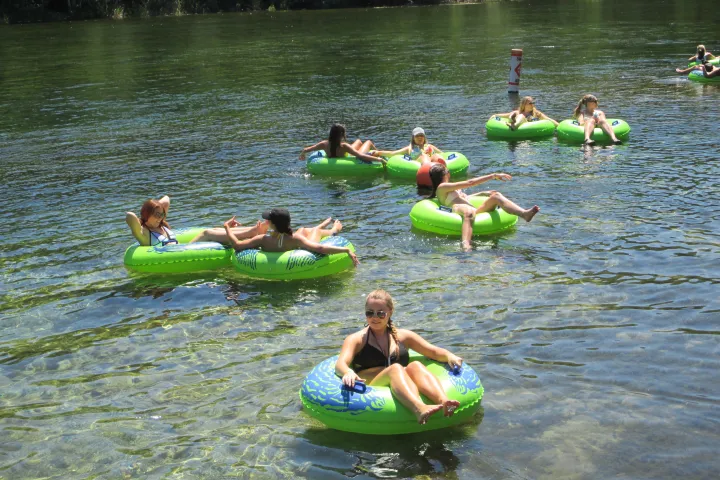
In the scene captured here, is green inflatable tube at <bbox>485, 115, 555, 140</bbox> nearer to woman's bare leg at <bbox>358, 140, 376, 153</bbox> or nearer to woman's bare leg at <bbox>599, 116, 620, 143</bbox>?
woman's bare leg at <bbox>599, 116, 620, 143</bbox>

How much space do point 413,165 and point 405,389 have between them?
27.6 ft

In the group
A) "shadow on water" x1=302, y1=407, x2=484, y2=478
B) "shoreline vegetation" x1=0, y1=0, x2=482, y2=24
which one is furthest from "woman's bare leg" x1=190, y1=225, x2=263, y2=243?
"shoreline vegetation" x1=0, y1=0, x2=482, y2=24

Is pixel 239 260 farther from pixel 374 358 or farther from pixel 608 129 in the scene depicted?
pixel 608 129

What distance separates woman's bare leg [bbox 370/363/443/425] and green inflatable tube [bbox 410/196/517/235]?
16.0 feet

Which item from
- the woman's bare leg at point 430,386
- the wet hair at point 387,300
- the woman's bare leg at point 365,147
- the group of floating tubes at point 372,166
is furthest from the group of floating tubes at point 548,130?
the woman's bare leg at point 430,386

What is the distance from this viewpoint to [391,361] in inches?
277

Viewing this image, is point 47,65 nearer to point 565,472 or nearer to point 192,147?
point 192,147

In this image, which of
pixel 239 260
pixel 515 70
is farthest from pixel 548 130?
pixel 239 260

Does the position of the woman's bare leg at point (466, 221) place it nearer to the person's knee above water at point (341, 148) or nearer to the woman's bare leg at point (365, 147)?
the person's knee above water at point (341, 148)

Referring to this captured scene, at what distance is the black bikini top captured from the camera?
702cm

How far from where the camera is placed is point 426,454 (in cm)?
639

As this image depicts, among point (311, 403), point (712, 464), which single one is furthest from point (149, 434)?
point (712, 464)

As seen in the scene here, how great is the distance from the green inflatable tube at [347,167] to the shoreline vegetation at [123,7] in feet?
145

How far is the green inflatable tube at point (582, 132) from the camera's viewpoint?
16.3 meters
